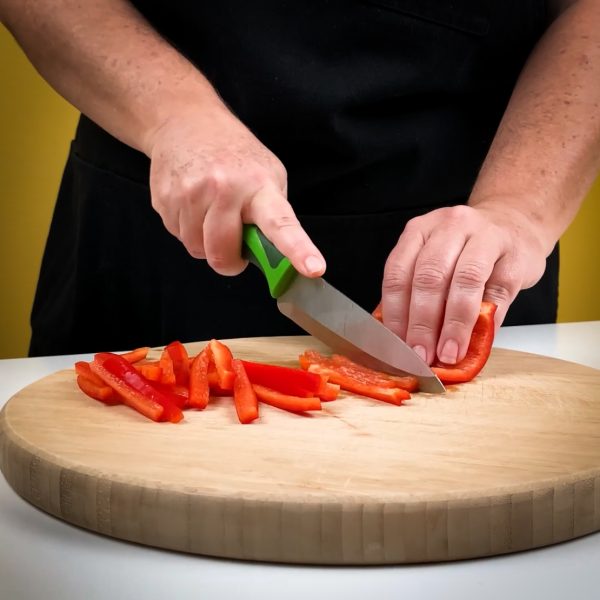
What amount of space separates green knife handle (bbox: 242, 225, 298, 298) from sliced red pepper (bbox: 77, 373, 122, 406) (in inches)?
10.6

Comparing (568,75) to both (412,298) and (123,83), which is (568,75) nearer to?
(412,298)

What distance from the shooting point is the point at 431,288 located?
1.53m

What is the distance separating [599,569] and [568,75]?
1135 mm

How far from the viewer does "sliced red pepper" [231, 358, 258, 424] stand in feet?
4.15

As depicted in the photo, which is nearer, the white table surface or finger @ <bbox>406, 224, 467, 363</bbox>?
the white table surface

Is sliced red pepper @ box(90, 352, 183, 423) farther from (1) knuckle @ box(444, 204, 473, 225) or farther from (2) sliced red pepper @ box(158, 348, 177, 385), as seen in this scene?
(1) knuckle @ box(444, 204, 473, 225)

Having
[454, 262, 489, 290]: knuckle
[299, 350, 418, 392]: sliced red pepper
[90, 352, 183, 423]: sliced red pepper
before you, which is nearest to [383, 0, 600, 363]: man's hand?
[454, 262, 489, 290]: knuckle

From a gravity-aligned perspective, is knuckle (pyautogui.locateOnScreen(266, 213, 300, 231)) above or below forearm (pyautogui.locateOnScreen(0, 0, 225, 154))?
below

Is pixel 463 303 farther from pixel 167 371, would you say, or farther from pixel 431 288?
pixel 167 371

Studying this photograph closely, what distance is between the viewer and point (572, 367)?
1.56 m

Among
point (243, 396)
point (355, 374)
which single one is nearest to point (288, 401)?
point (243, 396)

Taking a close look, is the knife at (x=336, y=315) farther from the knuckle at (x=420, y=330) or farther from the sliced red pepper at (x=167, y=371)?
the sliced red pepper at (x=167, y=371)

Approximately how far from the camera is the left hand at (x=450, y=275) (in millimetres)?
1519

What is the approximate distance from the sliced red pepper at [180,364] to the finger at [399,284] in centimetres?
33
